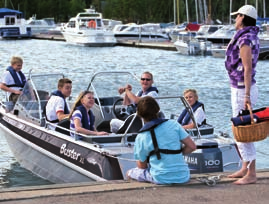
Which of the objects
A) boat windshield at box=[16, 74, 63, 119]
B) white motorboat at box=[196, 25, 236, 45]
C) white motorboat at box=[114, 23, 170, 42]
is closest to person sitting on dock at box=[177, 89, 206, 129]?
boat windshield at box=[16, 74, 63, 119]

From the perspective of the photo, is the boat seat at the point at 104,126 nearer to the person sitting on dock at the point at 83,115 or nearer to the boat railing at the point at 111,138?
the person sitting on dock at the point at 83,115

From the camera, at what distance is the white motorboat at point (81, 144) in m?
8.58

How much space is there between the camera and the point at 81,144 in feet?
30.1

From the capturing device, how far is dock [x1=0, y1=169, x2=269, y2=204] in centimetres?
657

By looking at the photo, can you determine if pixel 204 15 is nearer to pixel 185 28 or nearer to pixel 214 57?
pixel 185 28

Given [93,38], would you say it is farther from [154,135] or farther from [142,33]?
[154,135]

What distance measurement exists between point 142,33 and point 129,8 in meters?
24.2

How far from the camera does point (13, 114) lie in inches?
480

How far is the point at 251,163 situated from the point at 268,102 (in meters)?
18.1

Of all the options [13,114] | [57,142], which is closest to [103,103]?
[13,114]

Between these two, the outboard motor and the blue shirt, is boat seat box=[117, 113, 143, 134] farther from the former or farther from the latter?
the blue shirt

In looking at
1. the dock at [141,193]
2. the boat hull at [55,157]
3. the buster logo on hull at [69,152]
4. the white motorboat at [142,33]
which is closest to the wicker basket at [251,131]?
the dock at [141,193]

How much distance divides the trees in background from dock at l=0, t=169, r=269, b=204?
6539cm

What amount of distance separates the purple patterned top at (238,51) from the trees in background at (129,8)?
64905 millimetres
